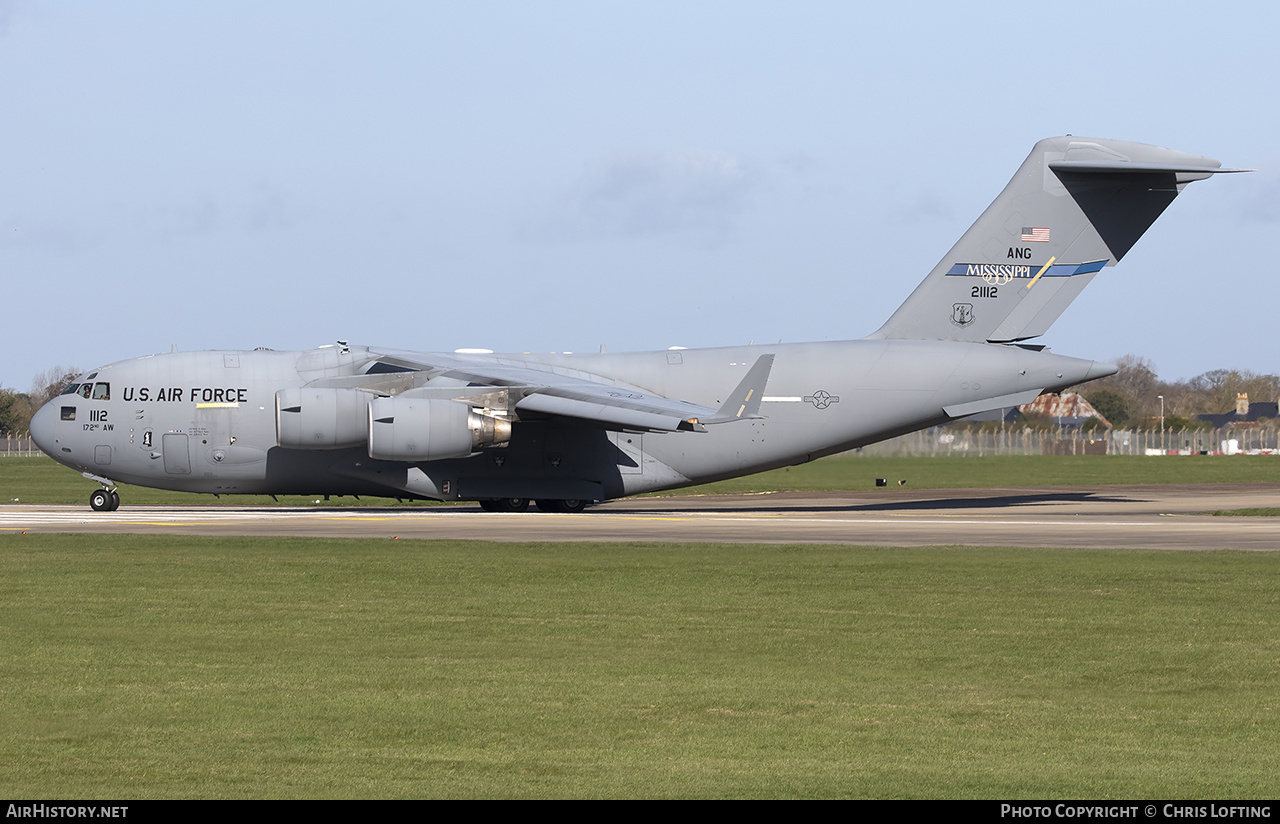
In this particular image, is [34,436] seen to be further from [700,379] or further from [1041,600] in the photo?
[1041,600]

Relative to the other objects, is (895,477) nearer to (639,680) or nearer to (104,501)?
(104,501)

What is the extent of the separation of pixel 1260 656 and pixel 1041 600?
136 inches

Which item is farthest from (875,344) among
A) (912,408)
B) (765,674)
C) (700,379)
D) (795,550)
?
(765,674)

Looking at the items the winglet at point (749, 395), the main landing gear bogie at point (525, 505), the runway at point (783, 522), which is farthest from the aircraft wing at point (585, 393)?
the main landing gear bogie at point (525, 505)

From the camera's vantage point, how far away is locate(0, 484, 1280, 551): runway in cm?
2206

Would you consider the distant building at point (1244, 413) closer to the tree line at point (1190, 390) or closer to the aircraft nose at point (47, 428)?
the tree line at point (1190, 390)

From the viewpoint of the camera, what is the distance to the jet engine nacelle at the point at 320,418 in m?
27.2

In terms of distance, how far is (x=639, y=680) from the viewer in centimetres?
974

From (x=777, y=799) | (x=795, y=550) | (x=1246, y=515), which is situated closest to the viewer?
(x=777, y=799)

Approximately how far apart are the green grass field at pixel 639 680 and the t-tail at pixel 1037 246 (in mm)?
13528

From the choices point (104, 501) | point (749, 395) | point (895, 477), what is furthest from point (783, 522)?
point (895, 477)

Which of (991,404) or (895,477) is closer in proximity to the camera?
(991,404)

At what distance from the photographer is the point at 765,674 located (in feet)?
32.8

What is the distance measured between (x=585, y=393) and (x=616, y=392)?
756 millimetres
